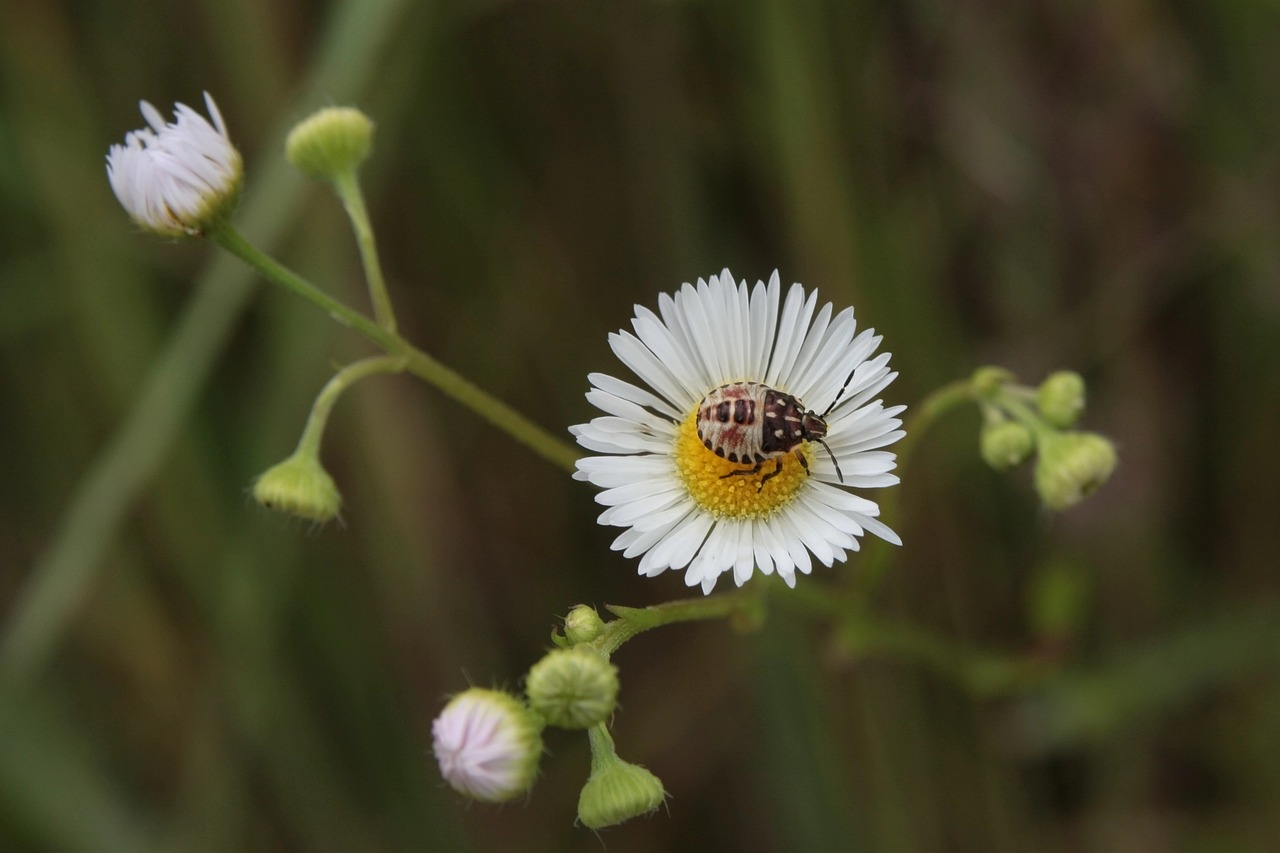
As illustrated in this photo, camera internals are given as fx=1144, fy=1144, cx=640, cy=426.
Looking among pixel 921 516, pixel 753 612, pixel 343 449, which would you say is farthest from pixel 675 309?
pixel 343 449

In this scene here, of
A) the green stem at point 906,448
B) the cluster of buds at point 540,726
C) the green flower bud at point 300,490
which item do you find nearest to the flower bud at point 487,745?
the cluster of buds at point 540,726

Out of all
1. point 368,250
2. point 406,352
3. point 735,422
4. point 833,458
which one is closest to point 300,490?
point 406,352

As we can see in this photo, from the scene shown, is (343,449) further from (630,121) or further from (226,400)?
(630,121)

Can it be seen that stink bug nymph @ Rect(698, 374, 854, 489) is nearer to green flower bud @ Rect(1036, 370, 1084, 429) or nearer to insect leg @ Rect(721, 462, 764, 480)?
insect leg @ Rect(721, 462, 764, 480)

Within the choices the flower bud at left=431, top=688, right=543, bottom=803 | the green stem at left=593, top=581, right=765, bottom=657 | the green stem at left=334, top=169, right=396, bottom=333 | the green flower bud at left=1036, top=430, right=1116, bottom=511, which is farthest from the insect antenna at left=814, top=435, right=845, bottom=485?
the green stem at left=334, top=169, right=396, bottom=333

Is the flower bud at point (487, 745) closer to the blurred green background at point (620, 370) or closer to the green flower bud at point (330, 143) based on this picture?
the green flower bud at point (330, 143)

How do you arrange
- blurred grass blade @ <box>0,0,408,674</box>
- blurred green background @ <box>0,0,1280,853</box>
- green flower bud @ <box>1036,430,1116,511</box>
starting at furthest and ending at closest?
blurred green background @ <box>0,0,1280,853</box>
blurred grass blade @ <box>0,0,408,674</box>
green flower bud @ <box>1036,430,1116,511</box>
